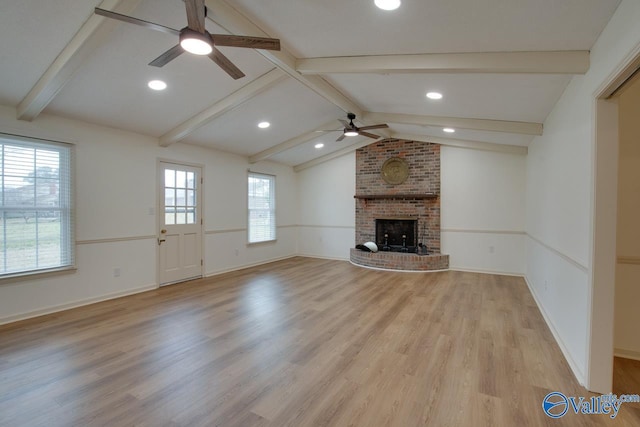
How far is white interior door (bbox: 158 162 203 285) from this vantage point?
17.4ft

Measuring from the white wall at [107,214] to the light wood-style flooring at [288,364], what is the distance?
1.09ft

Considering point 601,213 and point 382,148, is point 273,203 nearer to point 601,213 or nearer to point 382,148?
point 382,148

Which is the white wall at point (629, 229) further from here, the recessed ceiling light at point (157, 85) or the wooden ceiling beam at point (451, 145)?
the recessed ceiling light at point (157, 85)

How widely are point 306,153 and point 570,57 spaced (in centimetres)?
565

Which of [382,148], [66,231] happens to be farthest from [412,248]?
[66,231]

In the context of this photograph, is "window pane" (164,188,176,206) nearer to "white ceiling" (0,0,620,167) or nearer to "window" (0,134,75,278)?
"white ceiling" (0,0,620,167)

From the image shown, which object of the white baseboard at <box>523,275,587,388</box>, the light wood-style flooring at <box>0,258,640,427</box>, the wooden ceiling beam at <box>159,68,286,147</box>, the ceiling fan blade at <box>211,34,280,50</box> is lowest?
the light wood-style flooring at <box>0,258,640,427</box>

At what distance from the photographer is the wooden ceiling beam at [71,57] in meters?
2.40

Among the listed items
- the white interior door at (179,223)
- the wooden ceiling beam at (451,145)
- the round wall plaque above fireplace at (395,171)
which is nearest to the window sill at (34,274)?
the white interior door at (179,223)

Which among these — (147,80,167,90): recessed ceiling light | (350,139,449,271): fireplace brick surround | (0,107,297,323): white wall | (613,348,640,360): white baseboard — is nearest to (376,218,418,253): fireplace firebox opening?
(350,139,449,271): fireplace brick surround

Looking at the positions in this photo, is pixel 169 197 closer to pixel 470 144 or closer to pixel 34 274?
pixel 34 274

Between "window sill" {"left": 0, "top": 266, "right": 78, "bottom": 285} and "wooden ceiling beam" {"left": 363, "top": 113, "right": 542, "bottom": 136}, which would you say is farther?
"wooden ceiling beam" {"left": 363, "top": 113, "right": 542, "bottom": 136}

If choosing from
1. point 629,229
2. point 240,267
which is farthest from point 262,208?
point 629,229

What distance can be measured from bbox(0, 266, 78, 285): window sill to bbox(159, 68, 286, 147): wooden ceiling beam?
2.29 m
